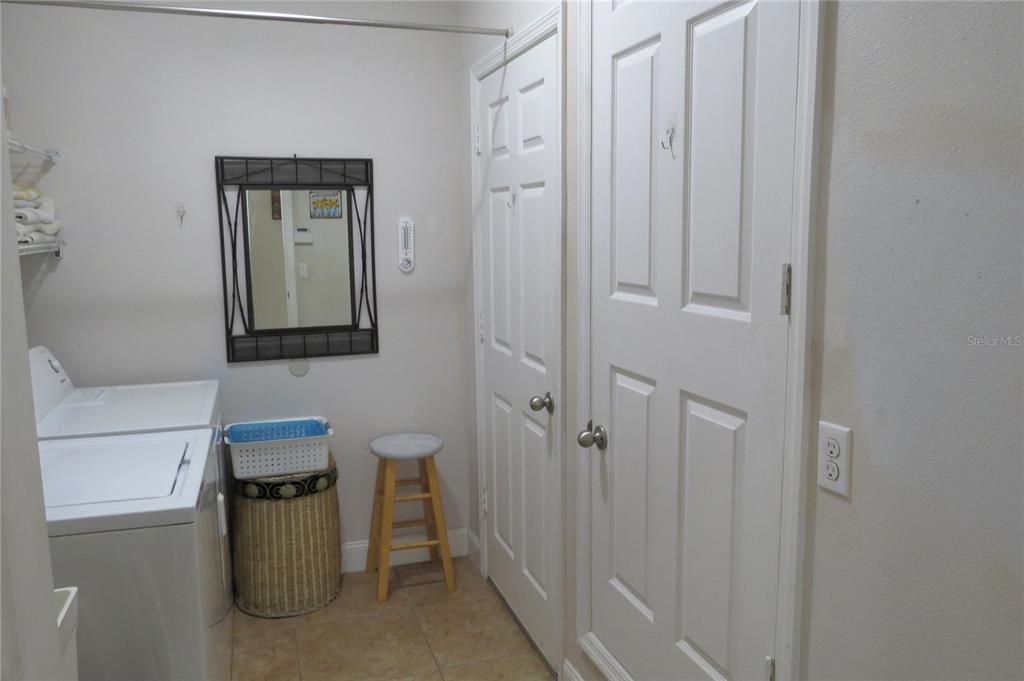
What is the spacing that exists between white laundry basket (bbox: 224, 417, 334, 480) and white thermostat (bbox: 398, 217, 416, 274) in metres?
0.75

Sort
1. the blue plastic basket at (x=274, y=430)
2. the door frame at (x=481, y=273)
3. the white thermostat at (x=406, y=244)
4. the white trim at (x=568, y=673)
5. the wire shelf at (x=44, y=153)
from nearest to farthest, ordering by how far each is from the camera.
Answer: the door frame at (x=481, y=273)
the white trim at (x=568, y=673)
the wire shelf at (x=44, y=153)
the blue plastic basket at (x=274, y=430)
the white thermostat at (x=406, y=244)

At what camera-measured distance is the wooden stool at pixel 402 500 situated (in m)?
3.18

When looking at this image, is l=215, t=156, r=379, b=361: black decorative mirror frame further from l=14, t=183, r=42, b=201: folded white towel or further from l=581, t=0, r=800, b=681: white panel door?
l=581, t=0, r=800, b=681: white panel door

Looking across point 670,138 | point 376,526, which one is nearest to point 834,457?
point 670,138

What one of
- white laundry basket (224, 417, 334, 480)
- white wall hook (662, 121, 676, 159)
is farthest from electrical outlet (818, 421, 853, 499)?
white laundry basket (224, 417, 334, 480)

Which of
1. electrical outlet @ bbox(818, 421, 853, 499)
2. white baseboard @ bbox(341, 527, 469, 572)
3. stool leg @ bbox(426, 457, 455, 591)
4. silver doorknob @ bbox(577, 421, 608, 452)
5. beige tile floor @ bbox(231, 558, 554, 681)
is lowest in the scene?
beige tile floor @ bbox(231, 558, 554, 681)

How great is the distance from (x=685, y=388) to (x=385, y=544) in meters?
1.84

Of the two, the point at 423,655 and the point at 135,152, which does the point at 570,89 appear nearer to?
the point at 135,152

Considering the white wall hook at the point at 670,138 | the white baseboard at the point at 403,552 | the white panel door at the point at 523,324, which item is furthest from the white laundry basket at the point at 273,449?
the white wall hook at the point at 670,138

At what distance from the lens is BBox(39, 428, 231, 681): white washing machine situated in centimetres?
179

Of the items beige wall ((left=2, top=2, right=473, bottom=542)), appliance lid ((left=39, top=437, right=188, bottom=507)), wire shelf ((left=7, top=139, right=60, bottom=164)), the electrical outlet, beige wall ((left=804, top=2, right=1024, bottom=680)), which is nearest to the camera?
beige wall ((left=804, top=2, right=1024, bottom=680))

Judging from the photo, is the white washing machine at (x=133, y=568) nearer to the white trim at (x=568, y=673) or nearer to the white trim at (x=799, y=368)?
the white trim at (x=568, y=673)

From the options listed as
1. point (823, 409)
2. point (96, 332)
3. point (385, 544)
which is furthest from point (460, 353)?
point (823, 409)

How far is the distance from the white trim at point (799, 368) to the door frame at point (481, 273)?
1.04 m
